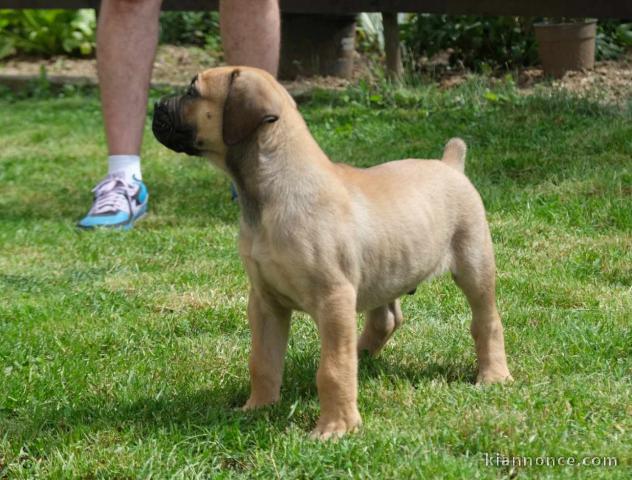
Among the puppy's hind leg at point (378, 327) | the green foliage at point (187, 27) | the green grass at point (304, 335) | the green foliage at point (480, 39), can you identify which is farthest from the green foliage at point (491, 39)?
the puppy's hind leg at point (378, 327)

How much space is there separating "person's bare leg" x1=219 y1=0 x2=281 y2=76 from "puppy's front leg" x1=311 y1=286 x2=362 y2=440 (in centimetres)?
326

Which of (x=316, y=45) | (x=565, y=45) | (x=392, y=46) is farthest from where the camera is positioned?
(x=316, y=45)

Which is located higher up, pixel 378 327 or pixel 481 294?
pixel 481 294

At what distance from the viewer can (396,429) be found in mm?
3365

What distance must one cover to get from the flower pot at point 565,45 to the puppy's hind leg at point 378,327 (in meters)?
5.54

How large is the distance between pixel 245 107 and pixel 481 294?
46.1 inches

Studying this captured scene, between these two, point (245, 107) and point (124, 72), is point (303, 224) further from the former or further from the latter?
point (124, 72)

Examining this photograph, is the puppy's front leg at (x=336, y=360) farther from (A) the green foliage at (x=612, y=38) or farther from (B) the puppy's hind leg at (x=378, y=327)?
(A) the green foliage at (x=612, y=38)

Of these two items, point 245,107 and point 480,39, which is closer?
point 245,107

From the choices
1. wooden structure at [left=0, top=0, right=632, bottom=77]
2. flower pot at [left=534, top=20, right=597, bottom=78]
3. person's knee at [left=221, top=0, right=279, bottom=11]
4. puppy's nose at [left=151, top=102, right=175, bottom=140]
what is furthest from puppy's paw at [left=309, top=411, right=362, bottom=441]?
flower pot at [left=534, top=20, right=597, bottom=78]

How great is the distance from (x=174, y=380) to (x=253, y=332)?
0.42 m

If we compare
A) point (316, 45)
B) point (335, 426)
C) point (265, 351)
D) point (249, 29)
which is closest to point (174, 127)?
point (265, 351)

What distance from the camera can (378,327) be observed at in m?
4.11

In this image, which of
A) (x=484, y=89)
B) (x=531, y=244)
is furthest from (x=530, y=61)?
(x=531, y=244)
